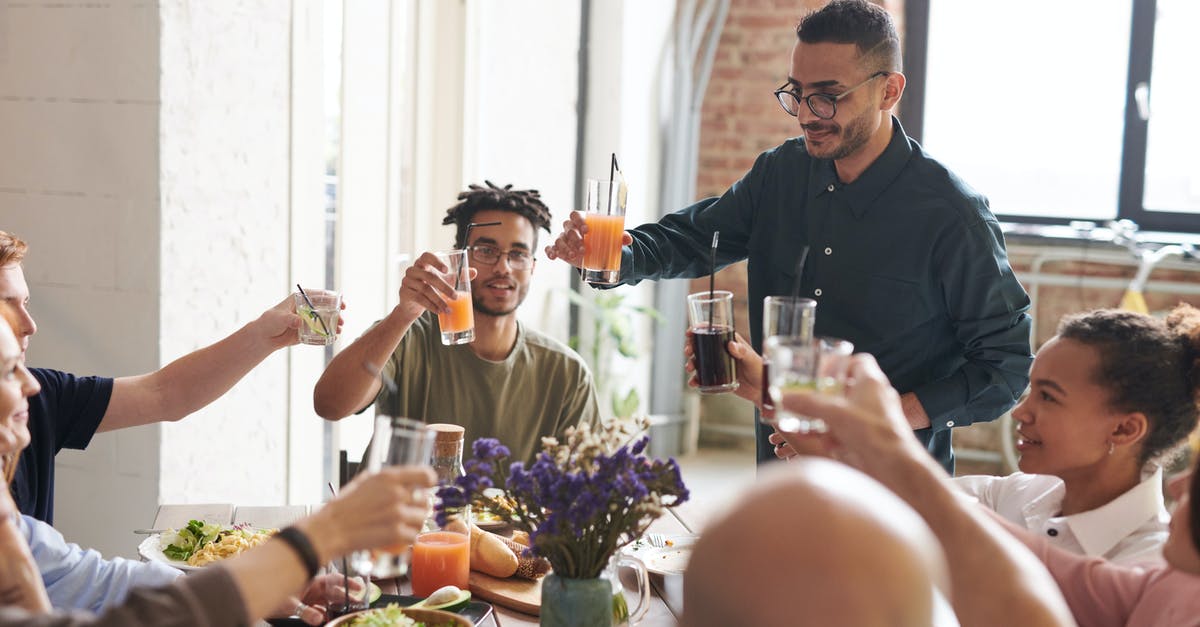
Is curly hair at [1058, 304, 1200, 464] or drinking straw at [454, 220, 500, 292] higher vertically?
drinking straw at [454, 220, 500, 292]

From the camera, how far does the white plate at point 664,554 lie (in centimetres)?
202

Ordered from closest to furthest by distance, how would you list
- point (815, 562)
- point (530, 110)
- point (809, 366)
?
point (815, 562)
point (809, 366)
point (530, 110)

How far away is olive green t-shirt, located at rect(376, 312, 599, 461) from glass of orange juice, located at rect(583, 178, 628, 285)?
1.32 feet

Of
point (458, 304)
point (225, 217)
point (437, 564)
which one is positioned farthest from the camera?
point (225, 217)

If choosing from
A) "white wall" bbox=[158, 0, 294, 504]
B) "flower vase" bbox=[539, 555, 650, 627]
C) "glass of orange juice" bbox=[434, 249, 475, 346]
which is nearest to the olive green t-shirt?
"glass of orange juice" bbox=[434, 249, 475, 346]

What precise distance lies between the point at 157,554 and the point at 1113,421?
1.55 m

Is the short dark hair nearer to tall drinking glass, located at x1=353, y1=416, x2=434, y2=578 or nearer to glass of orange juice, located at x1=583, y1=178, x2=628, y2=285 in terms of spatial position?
glass of orange juice, located at x1=583, y1=178, x2=628, y2=285

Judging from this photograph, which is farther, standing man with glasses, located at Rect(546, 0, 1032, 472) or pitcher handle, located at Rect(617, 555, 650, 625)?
standing man with glasses, located at Rect(546, 0, 1032, 472)

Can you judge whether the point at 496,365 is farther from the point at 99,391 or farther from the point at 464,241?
the point at 99,391

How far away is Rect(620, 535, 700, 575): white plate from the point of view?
202cm

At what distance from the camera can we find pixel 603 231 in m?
2.38

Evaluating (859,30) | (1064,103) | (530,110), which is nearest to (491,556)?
(859,30)

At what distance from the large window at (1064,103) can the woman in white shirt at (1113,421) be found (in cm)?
364

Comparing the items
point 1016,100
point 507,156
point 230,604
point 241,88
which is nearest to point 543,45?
point 507,156
